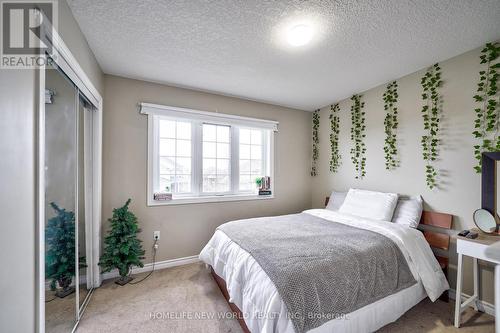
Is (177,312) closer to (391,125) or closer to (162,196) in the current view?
(162,196)

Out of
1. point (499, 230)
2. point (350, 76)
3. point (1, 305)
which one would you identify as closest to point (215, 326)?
point (1, 305)

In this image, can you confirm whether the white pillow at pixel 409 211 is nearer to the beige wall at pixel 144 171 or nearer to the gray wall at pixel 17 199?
the beige wall at pixel 144 171

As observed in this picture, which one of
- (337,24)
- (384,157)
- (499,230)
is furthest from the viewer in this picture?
(384,157)

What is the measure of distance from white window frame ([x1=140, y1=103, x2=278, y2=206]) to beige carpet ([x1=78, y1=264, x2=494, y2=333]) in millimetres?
1030

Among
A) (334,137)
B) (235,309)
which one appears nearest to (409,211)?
(334,137)

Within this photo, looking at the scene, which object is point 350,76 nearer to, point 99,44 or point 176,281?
point 99,44

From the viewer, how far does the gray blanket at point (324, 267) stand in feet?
4.16

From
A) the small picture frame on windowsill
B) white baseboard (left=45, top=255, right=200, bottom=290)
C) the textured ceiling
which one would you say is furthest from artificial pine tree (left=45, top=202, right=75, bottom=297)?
the textured ceiling

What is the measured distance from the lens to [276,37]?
182 cm

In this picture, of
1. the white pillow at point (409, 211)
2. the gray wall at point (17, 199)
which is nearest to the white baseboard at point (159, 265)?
the gray wall at point (17, 199)

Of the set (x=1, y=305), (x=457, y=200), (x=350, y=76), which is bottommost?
(x=1, y=305)

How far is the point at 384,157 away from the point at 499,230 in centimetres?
125

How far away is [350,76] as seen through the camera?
8.41 feet

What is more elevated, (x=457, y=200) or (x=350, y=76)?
(x=350, y=76)
